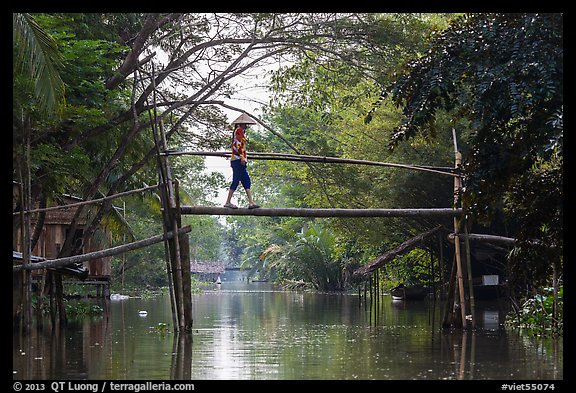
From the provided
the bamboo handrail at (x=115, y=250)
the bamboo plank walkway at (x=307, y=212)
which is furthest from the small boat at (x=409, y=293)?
the bamboo handrail at (x=115, y=250)

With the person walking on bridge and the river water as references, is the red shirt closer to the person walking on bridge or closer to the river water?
the person walking on bridge

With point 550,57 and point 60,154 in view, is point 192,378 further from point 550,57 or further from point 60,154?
point 60,154

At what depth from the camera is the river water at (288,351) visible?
9.26 metres

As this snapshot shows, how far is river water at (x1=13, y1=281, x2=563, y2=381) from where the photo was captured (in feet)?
30.4

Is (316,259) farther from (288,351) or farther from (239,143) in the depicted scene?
(288,351)

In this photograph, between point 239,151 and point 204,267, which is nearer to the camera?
point 239,151

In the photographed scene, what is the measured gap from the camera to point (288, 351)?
11.6 metres

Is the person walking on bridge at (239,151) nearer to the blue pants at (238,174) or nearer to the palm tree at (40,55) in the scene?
the blue pants at (238,174)

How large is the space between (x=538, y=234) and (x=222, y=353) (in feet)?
13.6

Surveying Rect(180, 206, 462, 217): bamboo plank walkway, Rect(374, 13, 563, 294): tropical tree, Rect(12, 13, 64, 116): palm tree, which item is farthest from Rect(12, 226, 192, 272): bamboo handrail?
Rect(374, 13, 563, 294): tropical tree

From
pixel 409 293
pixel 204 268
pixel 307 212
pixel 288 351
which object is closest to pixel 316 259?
pixel 409 293

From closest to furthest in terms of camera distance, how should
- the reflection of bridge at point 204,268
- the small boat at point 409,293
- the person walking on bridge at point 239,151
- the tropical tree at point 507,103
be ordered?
the tropical tree at point 507,103 → the person walking on bridge at point 239,151 → the small boat at point 409,293 → the reflection of bridge at point 204,268

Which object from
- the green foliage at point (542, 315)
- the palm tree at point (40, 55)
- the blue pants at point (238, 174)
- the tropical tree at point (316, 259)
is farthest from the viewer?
the tropical tree at point (316, 259)

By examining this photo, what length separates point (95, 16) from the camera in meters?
16.9
